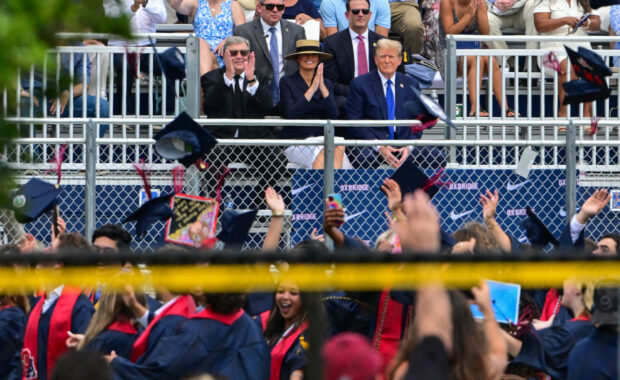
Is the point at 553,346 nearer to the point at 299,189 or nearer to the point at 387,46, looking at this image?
the point at 299,189

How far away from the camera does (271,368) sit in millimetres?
6504

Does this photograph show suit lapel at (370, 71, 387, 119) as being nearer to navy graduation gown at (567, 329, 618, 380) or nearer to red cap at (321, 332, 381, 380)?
navy graduation gown at (567, 329, 618, 380)

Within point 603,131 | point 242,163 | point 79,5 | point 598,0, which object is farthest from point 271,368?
point 598,0

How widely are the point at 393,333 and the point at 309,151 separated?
3475 mm

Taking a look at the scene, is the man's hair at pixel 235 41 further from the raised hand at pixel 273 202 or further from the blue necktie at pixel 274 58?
the raised hand at pixel 273 202

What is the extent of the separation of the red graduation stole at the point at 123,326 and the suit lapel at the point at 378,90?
4.74 metres

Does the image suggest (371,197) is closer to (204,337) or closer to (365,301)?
(365,301)

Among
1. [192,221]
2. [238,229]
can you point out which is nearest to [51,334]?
[192,221]

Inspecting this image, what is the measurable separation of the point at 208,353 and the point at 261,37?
6.11m

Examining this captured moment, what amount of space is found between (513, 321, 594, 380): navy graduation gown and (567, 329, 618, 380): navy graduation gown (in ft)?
0.69

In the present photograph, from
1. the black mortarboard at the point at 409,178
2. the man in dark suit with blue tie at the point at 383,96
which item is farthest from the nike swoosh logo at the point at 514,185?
the black mortarboard at the point at 409,178

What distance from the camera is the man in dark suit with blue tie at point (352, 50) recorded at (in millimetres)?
11586

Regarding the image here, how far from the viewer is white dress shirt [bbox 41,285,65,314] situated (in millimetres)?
7051

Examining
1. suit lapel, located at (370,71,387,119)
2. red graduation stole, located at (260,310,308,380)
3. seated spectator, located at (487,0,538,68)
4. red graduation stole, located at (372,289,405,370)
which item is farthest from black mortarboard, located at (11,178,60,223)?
seated spectator, located at (487,0,538,68)
